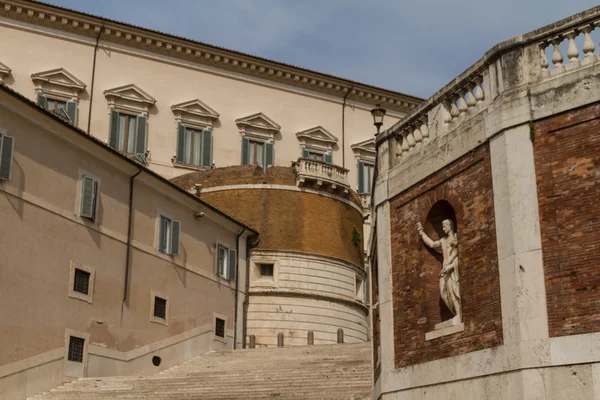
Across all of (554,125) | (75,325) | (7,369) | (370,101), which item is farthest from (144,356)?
(370,101)

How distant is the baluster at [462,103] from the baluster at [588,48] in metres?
2.17

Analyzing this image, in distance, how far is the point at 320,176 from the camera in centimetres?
3972

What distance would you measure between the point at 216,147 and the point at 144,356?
18703 millimetres

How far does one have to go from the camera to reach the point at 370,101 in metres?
52.2

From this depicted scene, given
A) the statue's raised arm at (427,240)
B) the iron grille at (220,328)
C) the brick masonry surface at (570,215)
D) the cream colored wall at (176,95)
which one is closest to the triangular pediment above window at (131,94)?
the cream colored wall at (176,95)

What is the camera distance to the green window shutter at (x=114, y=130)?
43.3 m

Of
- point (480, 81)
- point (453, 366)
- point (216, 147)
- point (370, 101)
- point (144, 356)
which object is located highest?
point (370, 101)

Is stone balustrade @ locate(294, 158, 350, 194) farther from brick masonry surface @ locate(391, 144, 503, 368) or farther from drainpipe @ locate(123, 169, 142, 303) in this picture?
brick masonry surface @ locate(391, 144, 503, 368)

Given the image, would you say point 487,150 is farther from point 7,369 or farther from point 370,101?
point 370,101

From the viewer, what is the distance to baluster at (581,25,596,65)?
13.0 metres

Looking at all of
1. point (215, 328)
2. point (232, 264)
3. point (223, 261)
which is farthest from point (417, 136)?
point (232, 264)

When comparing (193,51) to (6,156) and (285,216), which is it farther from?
(6,156)

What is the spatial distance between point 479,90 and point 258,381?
546 inches

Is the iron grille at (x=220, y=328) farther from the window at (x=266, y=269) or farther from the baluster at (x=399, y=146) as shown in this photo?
the baluster at (x=399, y=146)
